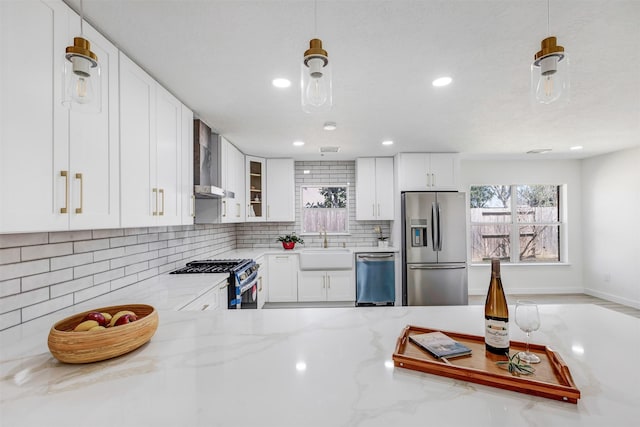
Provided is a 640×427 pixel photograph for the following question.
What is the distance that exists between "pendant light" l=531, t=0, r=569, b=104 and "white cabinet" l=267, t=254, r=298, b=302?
4018 mm

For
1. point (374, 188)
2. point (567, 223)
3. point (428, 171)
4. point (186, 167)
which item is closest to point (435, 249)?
point (428, 171)

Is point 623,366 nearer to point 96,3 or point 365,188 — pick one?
point 96,3

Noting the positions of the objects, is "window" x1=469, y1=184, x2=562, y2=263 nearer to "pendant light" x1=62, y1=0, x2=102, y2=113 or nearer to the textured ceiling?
the textured ceiling

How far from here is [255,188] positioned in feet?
16.3

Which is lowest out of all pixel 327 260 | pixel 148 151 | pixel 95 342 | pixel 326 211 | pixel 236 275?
pixel 327 260

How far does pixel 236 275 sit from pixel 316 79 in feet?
7.20

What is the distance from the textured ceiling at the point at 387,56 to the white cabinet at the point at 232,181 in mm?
426

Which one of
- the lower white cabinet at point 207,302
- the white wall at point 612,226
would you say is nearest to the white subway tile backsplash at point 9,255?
the lower white cabinet at point 207,302

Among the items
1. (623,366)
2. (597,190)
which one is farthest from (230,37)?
(597,190)

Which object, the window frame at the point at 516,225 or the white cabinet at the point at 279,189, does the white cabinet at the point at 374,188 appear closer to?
the white cabinet at the point at 279,189

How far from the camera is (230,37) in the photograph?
1.67 metres

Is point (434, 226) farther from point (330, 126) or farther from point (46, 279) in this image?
point (46, 279)

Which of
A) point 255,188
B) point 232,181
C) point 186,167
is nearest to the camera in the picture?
point 186,167

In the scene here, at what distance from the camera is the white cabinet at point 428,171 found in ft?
15.1
